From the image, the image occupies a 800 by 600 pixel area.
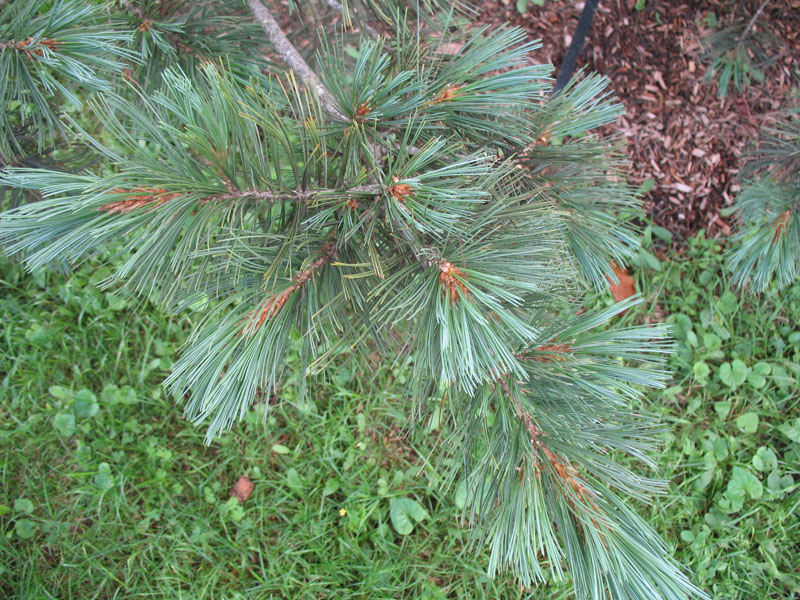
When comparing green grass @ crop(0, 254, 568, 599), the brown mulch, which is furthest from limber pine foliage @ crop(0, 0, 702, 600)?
the brown mulch

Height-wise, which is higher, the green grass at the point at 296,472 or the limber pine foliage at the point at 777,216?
the limber pine foliage at the point at 777,216

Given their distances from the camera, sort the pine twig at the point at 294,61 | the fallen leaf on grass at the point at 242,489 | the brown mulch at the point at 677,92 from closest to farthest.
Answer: the pine twig at the point at 294,61 < the fallen leaf on grass at the point at 242,489 < the brown mulch at the point at 677,92

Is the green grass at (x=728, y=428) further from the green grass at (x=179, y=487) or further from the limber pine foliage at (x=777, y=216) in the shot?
the green grass at (x=179, y=487)

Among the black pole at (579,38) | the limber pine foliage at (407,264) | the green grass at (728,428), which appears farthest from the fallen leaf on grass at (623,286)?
the limber pine foliage at (407,264)

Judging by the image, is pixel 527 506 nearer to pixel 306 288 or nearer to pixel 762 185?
pixel 306 288

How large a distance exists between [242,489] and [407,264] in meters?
1.24

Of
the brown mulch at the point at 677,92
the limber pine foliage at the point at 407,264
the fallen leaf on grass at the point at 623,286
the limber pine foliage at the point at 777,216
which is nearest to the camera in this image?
the limber pine foliage at the point at 407,264

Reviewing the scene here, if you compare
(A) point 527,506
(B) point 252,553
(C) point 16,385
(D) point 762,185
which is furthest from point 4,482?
(D) point 762,185

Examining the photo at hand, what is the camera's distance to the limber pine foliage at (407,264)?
70cm

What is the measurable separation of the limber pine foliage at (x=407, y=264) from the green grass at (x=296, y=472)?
0.90 meters

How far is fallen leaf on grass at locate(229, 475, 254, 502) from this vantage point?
1741 millimetres

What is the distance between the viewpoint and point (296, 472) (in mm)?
1755

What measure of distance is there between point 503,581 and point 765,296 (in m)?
1.37

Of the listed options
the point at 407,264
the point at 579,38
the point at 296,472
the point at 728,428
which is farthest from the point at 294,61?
the point at 728,428
